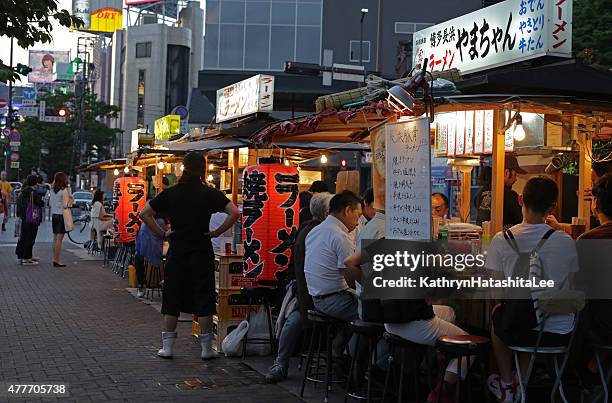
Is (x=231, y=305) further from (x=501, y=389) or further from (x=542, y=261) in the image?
(x=542, y=261)

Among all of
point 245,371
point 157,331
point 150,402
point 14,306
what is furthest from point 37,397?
point 14,306

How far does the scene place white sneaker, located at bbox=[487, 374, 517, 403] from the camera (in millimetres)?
5938

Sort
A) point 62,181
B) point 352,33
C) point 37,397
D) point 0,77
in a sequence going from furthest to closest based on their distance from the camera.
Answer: point 352,33 < point 62,181 < point 0,77 < point 37,397

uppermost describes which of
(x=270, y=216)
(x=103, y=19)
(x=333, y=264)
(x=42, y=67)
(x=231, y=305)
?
(x=103, y=19)

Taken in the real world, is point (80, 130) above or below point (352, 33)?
below

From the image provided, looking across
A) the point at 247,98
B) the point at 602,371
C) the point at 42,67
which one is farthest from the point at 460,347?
the point at 42,67

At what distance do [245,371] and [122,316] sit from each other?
3.93 metres

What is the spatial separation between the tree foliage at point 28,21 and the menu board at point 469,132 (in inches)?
186

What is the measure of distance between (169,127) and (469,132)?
15.5 m

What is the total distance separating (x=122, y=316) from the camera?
11.8 metres

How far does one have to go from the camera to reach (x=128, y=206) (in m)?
16.9

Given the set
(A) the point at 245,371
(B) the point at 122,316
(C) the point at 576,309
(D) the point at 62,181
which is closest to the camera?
(C) the point at 576,309

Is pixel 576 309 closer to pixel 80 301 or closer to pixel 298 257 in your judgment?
pixel 298 257

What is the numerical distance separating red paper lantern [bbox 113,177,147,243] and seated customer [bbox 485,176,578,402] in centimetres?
1144
